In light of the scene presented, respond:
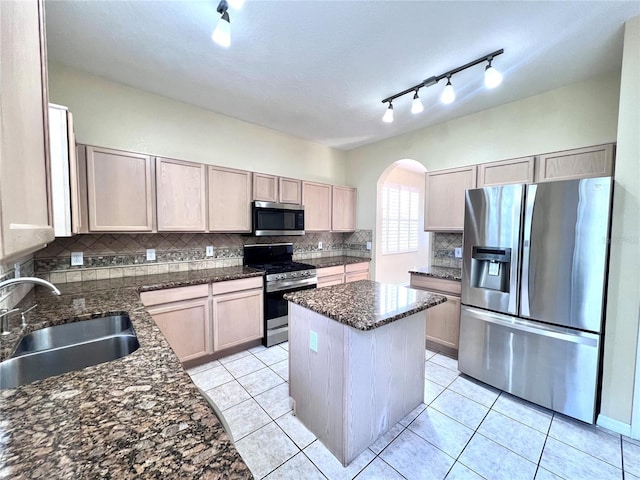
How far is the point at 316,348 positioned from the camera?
1713 millimetres

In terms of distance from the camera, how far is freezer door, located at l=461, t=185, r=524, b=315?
83.0 inches

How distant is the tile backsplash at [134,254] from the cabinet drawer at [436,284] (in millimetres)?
1854

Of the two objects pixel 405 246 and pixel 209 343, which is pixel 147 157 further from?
pixel 405 246

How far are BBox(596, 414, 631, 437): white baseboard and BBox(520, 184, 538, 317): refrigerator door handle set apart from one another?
0.79m

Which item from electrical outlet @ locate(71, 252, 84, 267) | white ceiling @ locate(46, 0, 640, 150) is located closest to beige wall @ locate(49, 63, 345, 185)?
white ceiling @ locate(46, 0, 640, 150)

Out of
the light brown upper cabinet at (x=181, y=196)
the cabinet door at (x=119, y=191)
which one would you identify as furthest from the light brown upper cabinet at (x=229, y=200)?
the cabinet door at (x=119, y=191)

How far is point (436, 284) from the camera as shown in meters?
2.89

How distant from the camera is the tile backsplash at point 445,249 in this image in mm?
3293

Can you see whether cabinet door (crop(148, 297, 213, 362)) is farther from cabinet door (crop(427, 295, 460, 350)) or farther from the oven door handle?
cabinet door (crop(427, 295, 460, 350))

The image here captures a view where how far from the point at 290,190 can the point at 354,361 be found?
2.51 m

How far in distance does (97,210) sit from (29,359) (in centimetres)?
142

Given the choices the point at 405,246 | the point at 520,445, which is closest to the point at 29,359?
the point at 520,445

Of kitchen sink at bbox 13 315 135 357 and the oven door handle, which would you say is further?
the oven door handle

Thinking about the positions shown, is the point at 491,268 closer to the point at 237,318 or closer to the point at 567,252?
the point at 567,252
